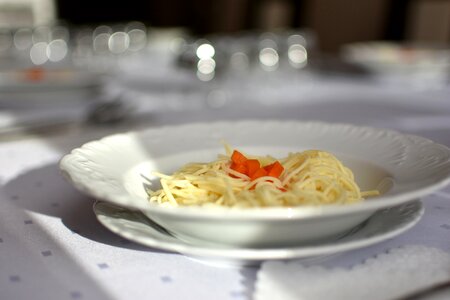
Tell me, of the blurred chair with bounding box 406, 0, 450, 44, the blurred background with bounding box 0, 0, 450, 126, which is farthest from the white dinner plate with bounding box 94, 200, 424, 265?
the blurred chair with bounding box 406, 0, 450, 44

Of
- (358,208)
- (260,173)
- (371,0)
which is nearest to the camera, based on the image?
(358,208)

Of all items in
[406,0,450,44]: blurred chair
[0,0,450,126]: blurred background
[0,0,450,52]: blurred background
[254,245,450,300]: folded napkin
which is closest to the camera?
[254,245,450,300]: folded napkin

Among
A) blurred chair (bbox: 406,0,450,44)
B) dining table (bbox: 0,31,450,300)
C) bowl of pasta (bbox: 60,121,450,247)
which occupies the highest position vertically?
blurred chair (bbox: 406,0,450,44)

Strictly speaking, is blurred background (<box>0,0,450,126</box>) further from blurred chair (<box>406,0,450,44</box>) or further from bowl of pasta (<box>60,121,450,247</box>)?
bowl of pasta (<box>60,121,450,247</box>)

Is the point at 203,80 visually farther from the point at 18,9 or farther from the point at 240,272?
the point at 18,9

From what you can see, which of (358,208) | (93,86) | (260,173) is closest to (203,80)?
(93,86)

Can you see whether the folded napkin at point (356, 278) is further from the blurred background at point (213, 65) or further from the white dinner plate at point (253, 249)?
the blurred background at point (213, 65)

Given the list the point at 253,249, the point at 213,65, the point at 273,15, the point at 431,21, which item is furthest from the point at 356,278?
the point at 273,15
